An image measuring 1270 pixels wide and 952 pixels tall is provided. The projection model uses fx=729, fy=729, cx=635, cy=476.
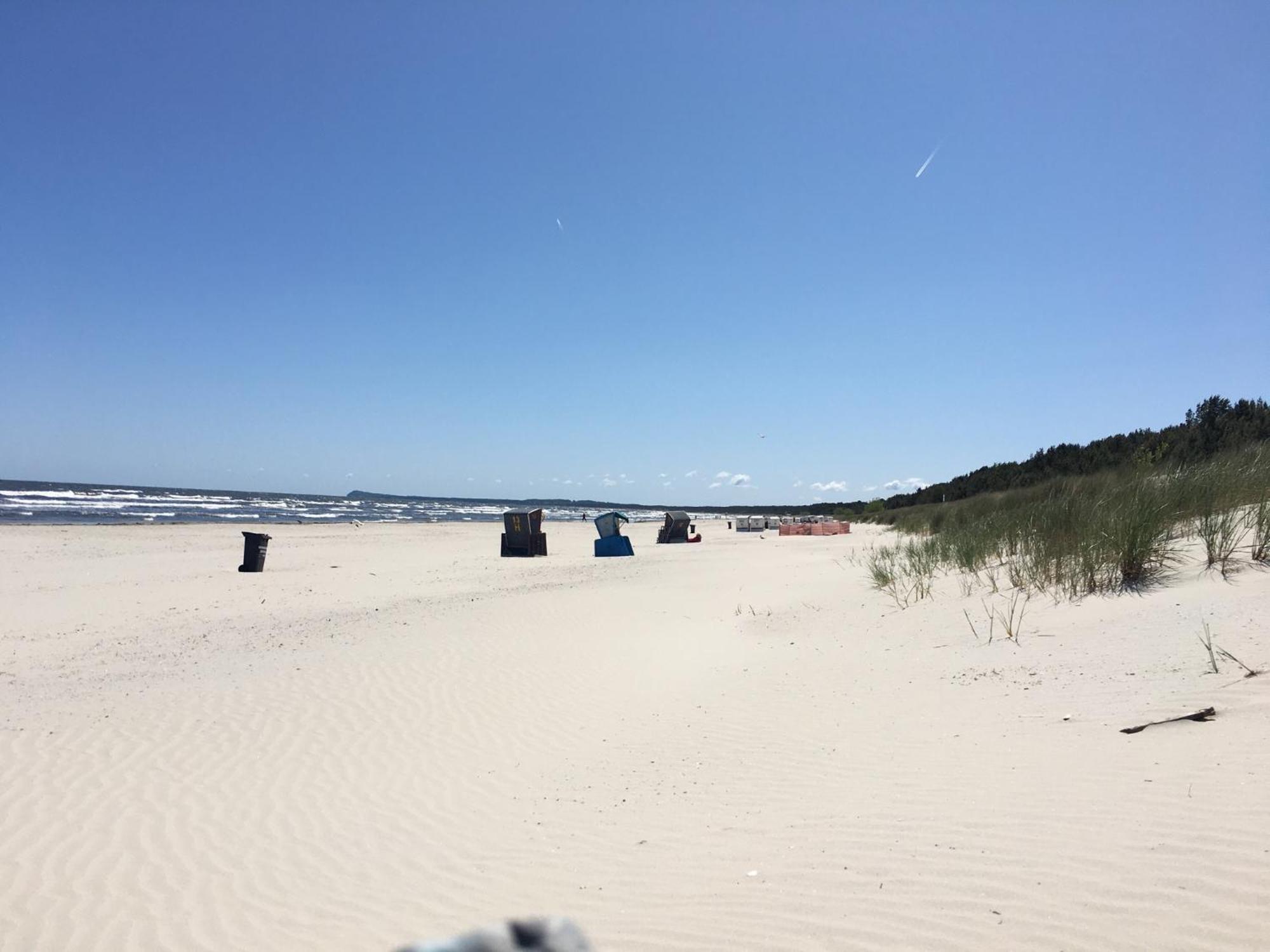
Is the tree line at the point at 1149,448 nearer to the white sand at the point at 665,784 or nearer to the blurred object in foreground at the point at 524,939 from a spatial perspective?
the white sand at the point at 665,784

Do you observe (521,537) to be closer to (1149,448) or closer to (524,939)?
(1149,448)

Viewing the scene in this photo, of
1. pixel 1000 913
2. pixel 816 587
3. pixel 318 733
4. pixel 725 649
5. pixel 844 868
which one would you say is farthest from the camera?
pixel 816 587

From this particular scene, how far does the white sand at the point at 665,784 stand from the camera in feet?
10.4

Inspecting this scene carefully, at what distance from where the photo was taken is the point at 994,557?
1170cm

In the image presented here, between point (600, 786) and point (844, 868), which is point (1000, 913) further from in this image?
point (600, 786)

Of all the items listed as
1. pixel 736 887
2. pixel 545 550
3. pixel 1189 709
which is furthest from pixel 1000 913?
pixel 545 550

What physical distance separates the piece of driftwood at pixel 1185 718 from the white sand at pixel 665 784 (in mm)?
89

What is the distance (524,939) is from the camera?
2.16 feet

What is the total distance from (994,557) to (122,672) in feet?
40.4

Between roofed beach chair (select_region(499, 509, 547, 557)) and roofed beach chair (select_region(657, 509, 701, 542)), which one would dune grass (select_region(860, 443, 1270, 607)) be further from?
roofed beach chair (select_region(657, 509, 701, 542))

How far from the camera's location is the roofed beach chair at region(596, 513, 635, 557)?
81.8 ft

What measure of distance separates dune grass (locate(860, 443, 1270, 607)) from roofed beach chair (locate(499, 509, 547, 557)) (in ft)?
46.6

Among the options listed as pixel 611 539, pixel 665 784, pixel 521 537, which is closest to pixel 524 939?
pixel 665 784

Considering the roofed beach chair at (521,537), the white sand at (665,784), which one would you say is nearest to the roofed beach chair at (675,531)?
the roofed beach chair at (521,537)
